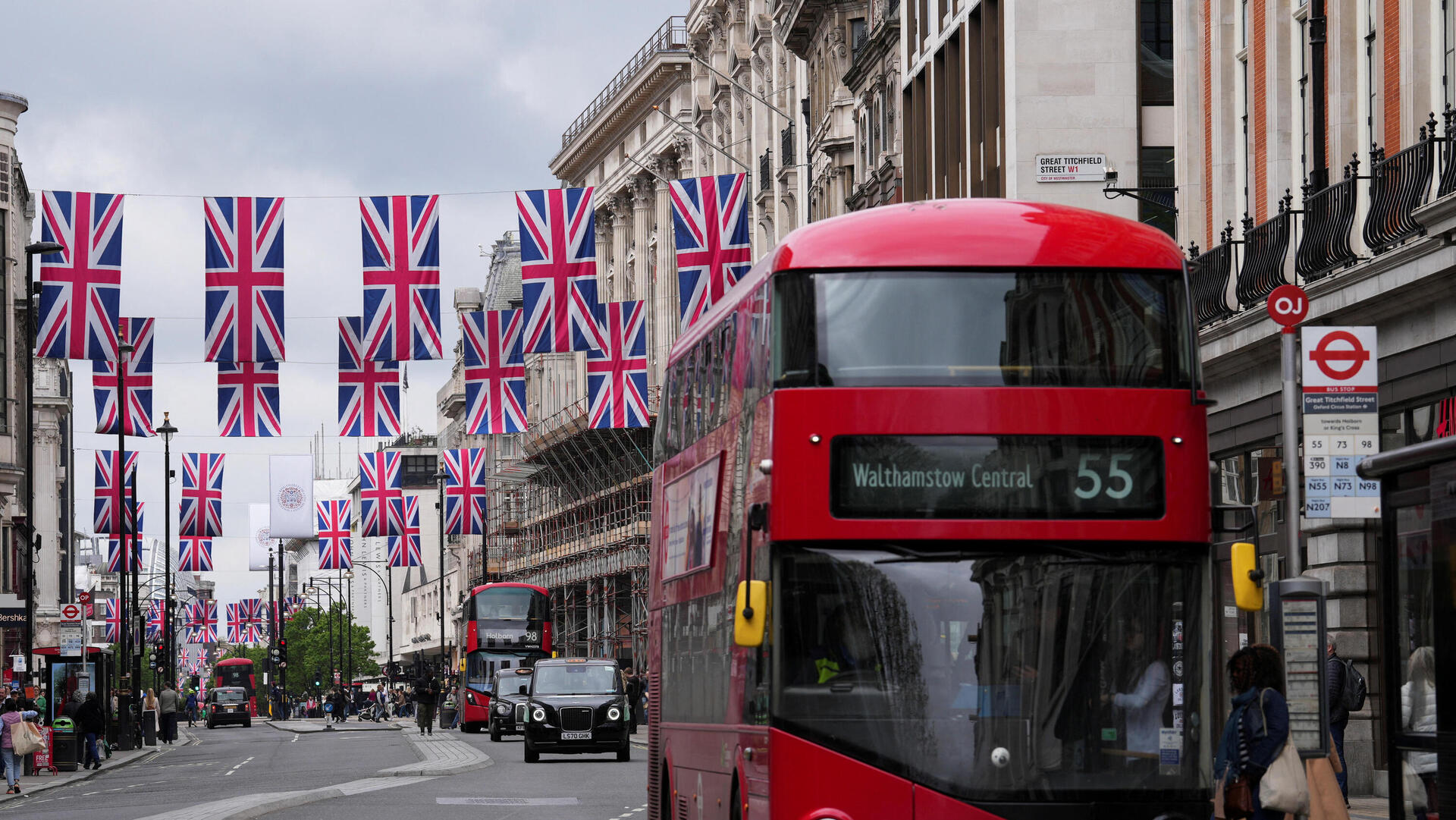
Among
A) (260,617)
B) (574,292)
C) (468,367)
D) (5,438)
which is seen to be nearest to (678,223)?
(574,292)

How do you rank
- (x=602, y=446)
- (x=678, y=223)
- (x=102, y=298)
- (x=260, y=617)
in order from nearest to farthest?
(x=102, y=298) < (x=678, y=223) < (x=602, y=446) < (x=260, y=617)

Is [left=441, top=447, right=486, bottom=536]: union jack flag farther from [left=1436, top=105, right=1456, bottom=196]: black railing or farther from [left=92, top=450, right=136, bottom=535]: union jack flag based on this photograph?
[left=1436, top=105, right=1456, bottom=196]: black railing

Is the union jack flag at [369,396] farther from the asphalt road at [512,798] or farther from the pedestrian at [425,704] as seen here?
the pedestrian at [425,704]

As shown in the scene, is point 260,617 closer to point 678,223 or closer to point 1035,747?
point 678,223

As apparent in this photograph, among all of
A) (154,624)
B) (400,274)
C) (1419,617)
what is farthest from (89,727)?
(154,624)

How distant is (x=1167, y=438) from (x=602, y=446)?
250ft

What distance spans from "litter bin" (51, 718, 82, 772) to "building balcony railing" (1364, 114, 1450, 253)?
28.8m

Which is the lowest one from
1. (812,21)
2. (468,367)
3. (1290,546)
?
(1290,546)

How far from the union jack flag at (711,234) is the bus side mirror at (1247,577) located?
83.6 ft

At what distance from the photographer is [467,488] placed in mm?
70438

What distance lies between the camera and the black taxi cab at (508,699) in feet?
184

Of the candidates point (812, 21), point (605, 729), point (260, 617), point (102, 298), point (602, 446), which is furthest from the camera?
point (260, 617)

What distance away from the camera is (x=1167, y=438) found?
1267 cm

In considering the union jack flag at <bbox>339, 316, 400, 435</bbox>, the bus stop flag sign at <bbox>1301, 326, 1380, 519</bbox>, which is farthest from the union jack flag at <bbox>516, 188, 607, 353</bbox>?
the bus stop flag sign at <bbox>1301, 326, 1380, 519</bbox>
